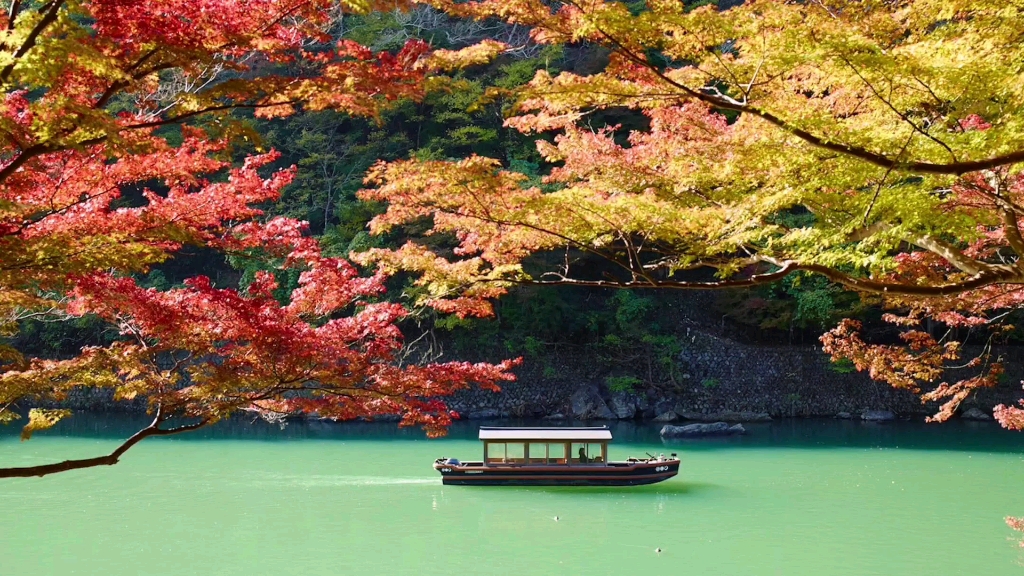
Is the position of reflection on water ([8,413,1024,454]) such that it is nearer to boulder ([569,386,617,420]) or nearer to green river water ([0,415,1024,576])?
green river water ([0,415,1024,576])

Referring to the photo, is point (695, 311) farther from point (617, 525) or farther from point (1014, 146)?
point (1014, 146)

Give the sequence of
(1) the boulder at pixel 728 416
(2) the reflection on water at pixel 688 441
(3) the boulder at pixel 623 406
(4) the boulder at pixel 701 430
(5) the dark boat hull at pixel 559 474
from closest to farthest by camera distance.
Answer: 1. (5) the dark boat hull at pixel 559 474
2. (2) the reflection on water at pixel 688 441
3. (4) the boulder at pixel 701 430
4. (1) the boulder at pixel 728 416
5. (3) the boulder at pixel 623 406

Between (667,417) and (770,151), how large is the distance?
17470 millimetres

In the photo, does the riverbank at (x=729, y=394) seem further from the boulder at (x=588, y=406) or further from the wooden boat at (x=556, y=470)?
the wooden boat at (x=556, y=470)

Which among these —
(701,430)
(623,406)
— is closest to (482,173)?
(701,430)

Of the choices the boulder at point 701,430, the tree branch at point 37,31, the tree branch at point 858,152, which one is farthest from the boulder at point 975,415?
the tree branch at point 37,31

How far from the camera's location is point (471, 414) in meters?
21.7

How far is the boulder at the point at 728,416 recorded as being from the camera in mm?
21281

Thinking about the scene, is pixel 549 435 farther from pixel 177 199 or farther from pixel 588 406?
pixel 177 199

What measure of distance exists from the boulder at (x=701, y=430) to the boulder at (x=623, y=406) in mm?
2484

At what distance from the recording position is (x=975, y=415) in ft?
71.5

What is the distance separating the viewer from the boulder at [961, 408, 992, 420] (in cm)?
2172

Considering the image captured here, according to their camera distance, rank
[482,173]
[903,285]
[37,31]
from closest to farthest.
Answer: [37,31] < [903,285] < [482,173]

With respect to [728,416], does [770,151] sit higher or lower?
higher
